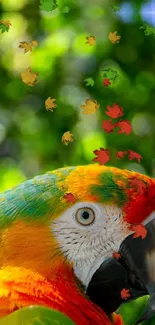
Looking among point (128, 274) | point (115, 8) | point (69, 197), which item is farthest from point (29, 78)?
point (128, 274)

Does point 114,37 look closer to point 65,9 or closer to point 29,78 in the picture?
point 65,9

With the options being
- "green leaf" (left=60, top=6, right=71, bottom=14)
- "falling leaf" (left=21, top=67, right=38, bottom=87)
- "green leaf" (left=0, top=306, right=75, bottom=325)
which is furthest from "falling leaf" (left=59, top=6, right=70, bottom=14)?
"green leaf" (left=0, top=306, right=75, bottom=325)

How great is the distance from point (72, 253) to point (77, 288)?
0.23ft

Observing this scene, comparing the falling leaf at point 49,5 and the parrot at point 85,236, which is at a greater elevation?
the falling leaf at point 49,5

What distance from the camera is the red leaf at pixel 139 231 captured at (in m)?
1.05

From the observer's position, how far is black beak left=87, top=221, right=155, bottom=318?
104 cm

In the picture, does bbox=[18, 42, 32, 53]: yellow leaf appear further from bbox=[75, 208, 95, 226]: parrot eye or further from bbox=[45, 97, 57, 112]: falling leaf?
bbox=[75, 208, 95, 226]: parrot eye

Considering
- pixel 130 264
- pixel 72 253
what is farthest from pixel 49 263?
pixel 130 264

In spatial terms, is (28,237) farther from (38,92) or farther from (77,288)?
(38,92)

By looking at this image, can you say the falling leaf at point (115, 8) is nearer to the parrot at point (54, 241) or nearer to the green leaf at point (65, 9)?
the green leaf at point (65, 9)

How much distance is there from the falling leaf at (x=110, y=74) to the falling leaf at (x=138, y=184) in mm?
563

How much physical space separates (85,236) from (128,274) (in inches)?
4.6

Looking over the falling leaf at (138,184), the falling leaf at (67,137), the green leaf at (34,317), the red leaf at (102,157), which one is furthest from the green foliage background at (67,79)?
the green leaf at (34,317)

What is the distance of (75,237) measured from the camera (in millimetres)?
1066
